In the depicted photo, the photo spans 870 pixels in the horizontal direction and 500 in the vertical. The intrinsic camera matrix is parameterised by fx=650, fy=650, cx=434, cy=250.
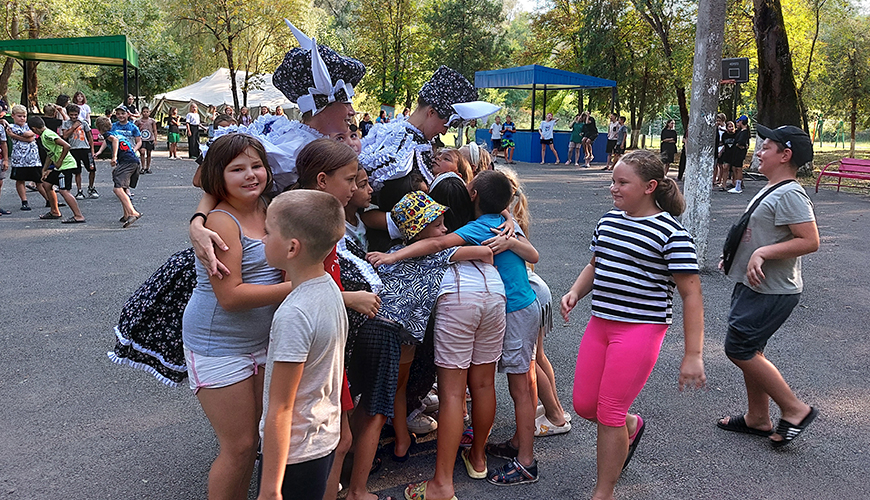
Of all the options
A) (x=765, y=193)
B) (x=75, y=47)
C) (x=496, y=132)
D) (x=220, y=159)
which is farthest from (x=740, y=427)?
(x=75, y=47)

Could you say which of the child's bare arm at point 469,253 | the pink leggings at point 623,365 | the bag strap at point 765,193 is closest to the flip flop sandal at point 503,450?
the pink leggings at point 623,365

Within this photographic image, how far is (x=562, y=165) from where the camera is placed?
24.0 metres

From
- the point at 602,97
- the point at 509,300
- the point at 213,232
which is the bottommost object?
the point at 509,300

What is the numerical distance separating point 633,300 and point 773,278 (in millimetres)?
1331

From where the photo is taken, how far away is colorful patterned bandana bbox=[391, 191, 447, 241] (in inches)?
122

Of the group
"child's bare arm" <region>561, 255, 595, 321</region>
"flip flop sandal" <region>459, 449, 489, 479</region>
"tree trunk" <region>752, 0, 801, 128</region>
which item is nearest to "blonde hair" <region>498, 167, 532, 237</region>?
"child's bare arm" <region>561, 255, 595, 321</region>

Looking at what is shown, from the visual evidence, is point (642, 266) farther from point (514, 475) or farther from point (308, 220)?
point (308, 220)

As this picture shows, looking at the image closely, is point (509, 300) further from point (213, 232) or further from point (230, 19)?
point (230, 19)

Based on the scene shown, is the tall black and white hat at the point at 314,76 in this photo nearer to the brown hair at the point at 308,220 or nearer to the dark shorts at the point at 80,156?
the brown hair at the point at 308,220

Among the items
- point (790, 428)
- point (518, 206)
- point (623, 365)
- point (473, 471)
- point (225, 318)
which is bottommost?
point (473, 471)

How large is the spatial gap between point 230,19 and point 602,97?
64.5 ft

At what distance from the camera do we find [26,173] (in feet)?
36.2

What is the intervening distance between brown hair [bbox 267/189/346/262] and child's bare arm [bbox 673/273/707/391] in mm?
1599

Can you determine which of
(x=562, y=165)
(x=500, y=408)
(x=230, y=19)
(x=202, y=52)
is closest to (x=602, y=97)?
(x=562, y=165)
